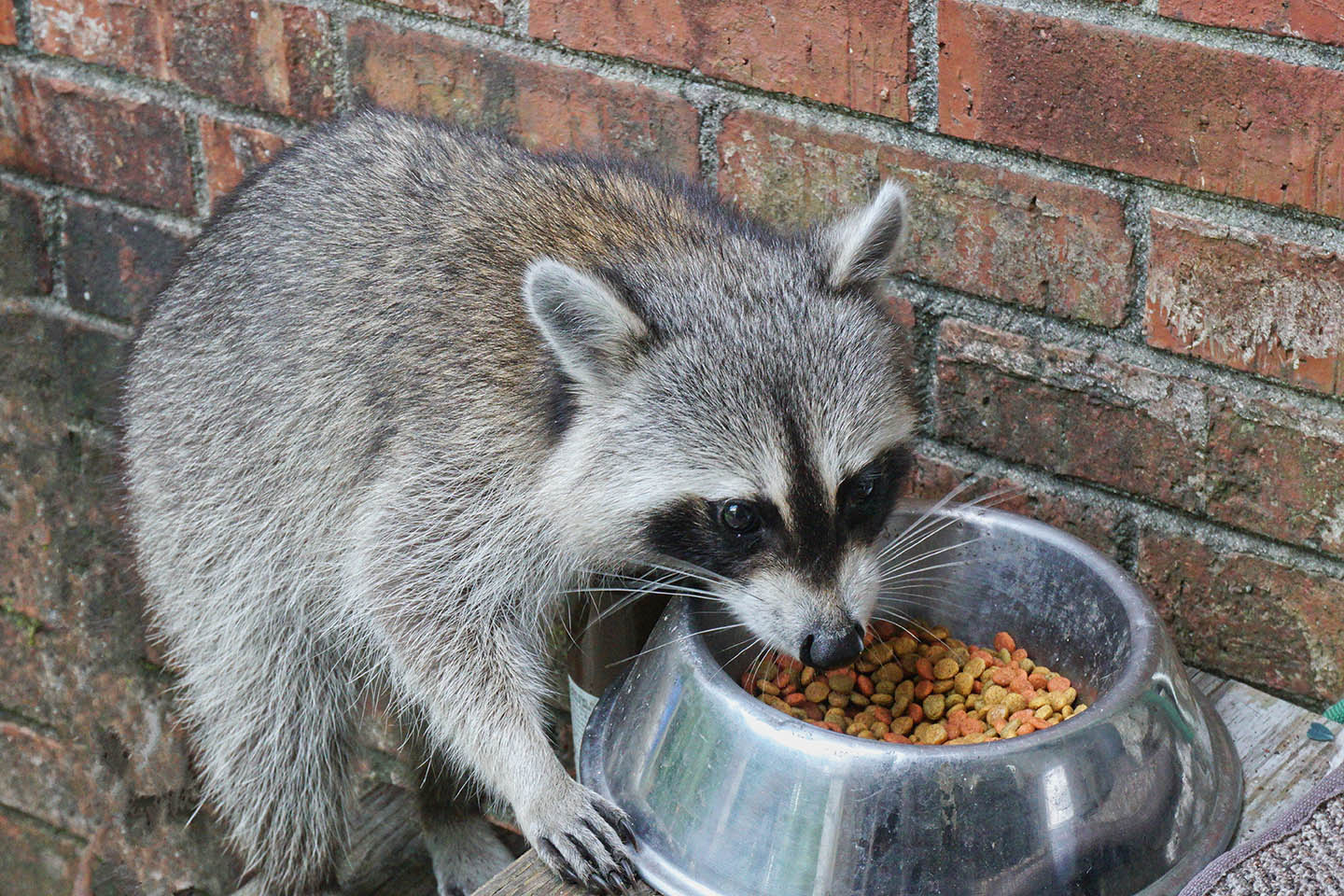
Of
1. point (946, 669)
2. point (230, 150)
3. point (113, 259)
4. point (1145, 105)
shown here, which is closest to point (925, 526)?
point (946, 669)

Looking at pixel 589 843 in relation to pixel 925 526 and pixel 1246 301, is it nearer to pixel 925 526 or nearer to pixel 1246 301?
pixel 925 526

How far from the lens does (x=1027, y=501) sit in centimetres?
161

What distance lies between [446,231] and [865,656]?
65cm

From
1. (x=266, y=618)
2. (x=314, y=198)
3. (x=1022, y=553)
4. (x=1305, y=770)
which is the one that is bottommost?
(x=266, y=618)

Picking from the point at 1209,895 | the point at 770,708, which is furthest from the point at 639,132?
the point at 1209,895

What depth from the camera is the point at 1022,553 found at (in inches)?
56.7

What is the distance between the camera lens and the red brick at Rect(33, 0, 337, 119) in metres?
1.88

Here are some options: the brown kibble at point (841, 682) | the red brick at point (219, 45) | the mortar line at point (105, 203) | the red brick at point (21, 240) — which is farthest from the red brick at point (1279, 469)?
the red brick at point (21, 240)

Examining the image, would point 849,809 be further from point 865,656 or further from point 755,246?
point 755,246

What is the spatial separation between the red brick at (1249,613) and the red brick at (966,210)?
0.91 feet

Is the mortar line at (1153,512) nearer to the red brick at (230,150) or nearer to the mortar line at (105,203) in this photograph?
the red brick at (230,150)

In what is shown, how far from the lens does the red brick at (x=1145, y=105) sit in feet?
4.27

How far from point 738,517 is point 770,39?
56 cm

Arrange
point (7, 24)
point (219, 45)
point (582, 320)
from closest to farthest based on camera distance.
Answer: point (582, 320), point (219, 45), point (7, 24)
